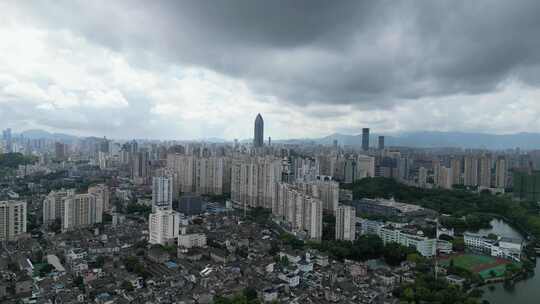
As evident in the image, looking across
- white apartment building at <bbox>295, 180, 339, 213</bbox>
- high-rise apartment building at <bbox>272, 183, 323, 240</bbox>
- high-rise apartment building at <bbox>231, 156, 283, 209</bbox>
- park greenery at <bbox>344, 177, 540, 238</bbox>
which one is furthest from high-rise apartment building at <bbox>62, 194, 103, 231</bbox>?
park greenery at <bbox>344, 177, 540, 238</bbox>

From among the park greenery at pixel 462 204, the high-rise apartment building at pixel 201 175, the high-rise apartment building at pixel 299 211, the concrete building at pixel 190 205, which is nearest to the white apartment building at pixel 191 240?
the high-rise apartment building at pixel 299 211

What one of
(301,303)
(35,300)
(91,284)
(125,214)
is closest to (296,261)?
(301,303)

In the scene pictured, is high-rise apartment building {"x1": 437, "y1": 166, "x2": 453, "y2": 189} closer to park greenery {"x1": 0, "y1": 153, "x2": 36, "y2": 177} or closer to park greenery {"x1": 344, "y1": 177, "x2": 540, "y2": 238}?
park greenery {"x1": 344, "y1": 177, "x2": 540, "y2": 238}

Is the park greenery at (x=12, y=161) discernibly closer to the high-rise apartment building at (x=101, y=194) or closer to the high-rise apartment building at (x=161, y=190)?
the high-rise apartment building at (x=101, y=194)

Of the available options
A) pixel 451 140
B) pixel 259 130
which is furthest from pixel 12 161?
pixel 451 140

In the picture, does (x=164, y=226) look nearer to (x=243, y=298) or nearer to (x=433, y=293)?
(x=243, y=298)
